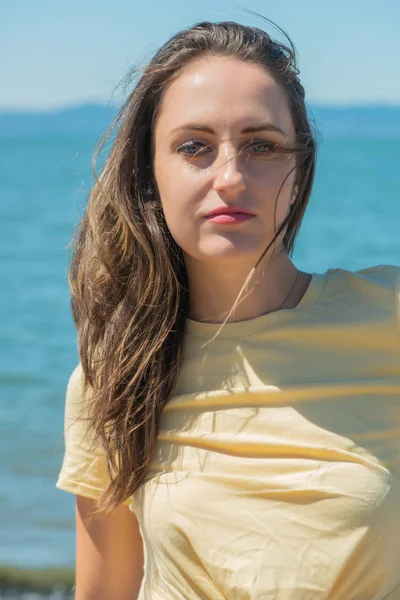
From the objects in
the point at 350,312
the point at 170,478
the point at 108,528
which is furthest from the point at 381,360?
the point at 108,528

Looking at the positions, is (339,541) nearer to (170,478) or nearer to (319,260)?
(170,478)

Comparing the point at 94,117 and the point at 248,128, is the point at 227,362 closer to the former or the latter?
the point at 248,128

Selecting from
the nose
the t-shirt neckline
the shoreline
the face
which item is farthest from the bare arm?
the shoreline

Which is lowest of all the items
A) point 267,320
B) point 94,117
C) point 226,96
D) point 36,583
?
point 36,583

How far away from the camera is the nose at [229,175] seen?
1.93m

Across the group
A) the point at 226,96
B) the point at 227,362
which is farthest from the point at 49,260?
the point at 226,96

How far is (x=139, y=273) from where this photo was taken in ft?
7.27

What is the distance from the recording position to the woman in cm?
193

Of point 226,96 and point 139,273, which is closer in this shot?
point 226,96

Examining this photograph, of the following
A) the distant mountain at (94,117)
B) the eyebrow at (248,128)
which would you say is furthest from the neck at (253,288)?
the distant mountain at (94,117)

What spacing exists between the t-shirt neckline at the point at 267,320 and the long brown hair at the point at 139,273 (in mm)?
107

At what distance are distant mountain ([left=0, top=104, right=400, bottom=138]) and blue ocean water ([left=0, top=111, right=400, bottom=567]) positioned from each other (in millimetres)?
390

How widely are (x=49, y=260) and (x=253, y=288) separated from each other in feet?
42.5

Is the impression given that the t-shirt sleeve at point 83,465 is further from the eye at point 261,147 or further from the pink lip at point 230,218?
the eye at point 261,147
